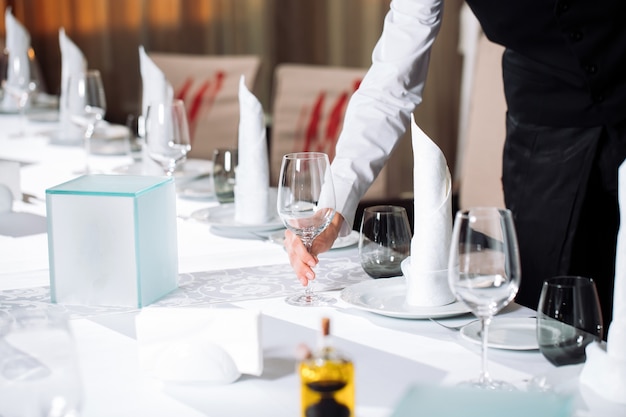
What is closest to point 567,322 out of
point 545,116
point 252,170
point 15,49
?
point 252,170

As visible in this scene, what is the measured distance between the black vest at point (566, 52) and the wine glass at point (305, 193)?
70 cm

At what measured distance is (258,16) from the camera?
4.83 m

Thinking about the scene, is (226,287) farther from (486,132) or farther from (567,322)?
(486,132)

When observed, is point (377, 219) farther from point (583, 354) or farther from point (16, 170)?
point (16, 170)

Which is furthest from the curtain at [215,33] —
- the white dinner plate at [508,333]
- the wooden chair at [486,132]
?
the white dinner plate at [508,333]

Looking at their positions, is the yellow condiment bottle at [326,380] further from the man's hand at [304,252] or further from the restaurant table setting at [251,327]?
the man's hand at [304,252]

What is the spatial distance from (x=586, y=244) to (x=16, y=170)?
3.92ft

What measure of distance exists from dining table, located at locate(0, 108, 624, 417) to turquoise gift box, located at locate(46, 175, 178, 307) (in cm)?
3

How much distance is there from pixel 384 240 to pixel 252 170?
1.45 feet

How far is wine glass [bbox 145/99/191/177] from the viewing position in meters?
1.91

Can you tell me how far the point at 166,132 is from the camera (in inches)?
75.2

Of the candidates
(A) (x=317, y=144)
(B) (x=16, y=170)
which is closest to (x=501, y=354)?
(B) (x=16, y=170)

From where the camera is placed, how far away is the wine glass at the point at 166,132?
1906mm

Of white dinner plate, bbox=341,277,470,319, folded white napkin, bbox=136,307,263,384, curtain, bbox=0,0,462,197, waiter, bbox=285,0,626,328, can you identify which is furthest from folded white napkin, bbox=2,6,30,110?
folded white napkin, bbox=136,307,263,384
